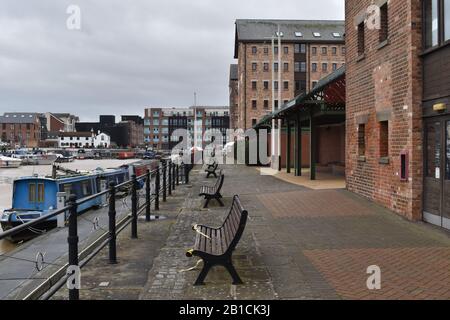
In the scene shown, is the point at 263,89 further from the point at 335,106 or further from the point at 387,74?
the point at 387,74

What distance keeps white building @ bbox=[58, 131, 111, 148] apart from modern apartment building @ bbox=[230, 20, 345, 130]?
336 feet

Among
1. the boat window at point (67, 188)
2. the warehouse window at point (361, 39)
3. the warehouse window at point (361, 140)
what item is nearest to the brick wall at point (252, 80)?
the boat window at point (67, 188)

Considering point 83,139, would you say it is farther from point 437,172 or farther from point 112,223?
point 112,223

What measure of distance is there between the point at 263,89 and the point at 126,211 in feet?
207

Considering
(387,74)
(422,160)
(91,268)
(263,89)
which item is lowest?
(91,268)

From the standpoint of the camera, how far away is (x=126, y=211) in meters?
10.1

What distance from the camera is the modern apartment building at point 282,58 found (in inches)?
2810

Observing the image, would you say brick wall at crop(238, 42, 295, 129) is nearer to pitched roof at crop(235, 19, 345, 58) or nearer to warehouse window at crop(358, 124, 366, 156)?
pitched roof at crop(235, 19, 345, 58)

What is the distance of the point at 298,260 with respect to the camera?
274 inches

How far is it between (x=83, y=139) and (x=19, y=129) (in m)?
26.1

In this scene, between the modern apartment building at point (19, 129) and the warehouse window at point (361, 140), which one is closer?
the warehouse window at point (361, 140)

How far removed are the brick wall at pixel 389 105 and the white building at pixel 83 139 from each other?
157 m

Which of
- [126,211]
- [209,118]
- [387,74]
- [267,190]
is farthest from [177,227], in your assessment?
[209,118]

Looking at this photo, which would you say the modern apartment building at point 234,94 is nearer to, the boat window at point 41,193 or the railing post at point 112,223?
the boat window at point 41,193
